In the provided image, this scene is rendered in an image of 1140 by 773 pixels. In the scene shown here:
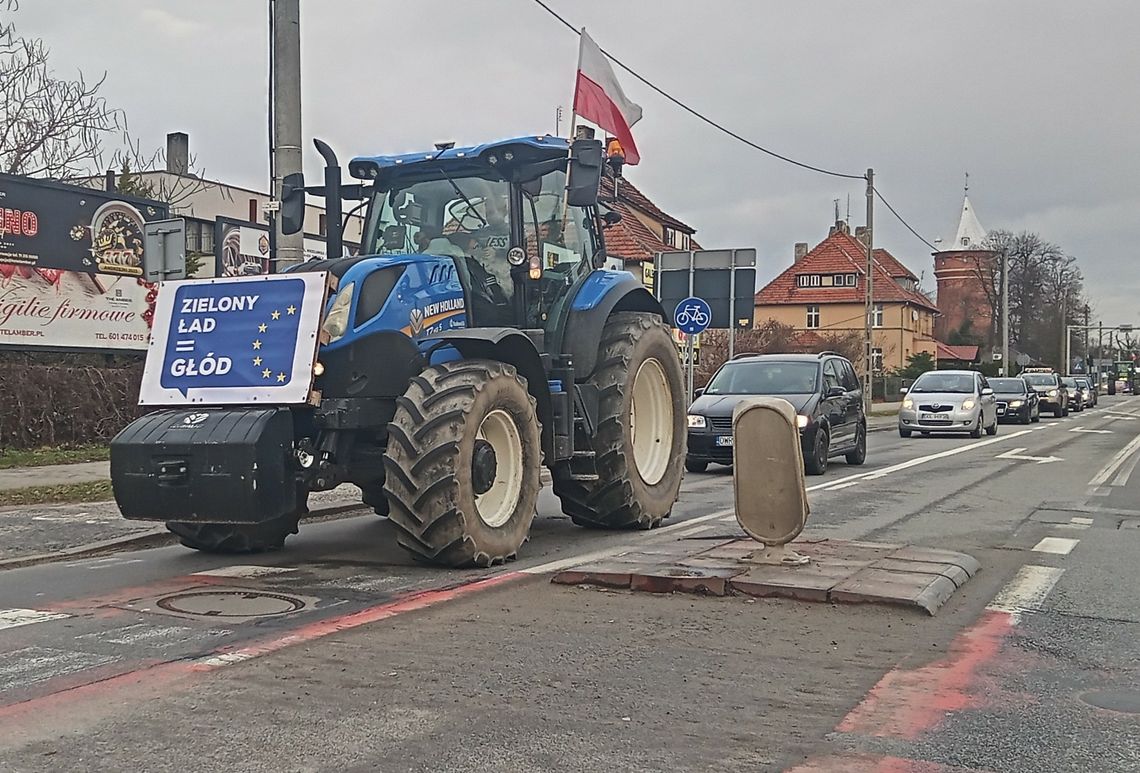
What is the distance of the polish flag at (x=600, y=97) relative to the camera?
1102 centimetres

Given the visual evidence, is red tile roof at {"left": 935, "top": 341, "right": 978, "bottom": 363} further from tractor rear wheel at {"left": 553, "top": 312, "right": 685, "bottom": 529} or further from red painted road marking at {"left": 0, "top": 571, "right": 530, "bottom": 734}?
red painted road marking at {"left": 0, "top": 571, "right": 530, "bottom": 734}

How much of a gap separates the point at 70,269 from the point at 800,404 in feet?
40.4

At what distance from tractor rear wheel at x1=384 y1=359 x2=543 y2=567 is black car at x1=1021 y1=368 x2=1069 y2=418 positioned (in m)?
41.3

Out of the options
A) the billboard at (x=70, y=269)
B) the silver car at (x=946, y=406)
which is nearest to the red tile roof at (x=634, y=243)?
the silver car at (x=946, y=406)

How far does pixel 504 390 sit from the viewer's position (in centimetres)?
798

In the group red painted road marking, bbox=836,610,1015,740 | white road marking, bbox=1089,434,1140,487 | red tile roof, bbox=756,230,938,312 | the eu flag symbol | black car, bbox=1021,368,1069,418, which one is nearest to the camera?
red painted road marking, bbox=836,610,1015,740

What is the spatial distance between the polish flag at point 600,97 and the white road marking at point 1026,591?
199 inches

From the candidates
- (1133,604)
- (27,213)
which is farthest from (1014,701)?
(27,213)

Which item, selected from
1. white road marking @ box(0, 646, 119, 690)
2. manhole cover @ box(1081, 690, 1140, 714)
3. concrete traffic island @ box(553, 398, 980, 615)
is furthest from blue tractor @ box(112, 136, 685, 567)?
manhole cover @ box(1081, 690, 1140, 714)

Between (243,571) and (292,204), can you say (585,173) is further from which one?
(243,571)

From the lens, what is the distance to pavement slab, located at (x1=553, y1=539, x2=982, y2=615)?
6945 mm

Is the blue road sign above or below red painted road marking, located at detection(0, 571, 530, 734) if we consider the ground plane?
above

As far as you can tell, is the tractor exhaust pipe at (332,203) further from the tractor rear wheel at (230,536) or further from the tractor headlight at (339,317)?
the tractor rear wheel at (230,536)

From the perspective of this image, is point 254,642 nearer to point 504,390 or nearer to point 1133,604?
point 504,390
